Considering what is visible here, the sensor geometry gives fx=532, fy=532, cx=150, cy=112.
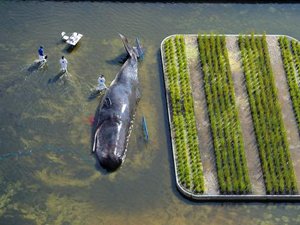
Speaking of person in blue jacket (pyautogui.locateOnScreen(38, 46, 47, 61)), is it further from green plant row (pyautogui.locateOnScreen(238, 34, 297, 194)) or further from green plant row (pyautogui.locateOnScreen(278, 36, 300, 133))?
green plant row (pyautogui.locateOnScreen(278, 36, 300, 133))

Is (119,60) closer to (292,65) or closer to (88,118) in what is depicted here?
(88,118)

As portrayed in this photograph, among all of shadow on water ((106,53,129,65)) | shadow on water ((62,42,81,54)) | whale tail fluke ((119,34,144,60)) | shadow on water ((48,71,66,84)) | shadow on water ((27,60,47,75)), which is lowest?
shadow on water ((48,71,66,84))

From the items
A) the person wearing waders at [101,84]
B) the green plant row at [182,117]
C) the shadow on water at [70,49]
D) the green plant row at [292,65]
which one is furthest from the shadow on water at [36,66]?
the green plant row at [292,65]

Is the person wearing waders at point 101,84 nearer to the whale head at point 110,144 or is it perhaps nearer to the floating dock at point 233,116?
the whale head at point 110,144

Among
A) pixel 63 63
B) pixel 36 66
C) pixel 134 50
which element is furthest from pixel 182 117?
pixel 36 66

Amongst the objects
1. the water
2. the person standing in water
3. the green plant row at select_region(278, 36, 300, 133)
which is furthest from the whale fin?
the green plant row at select_region(278, 36, 300, 133)
